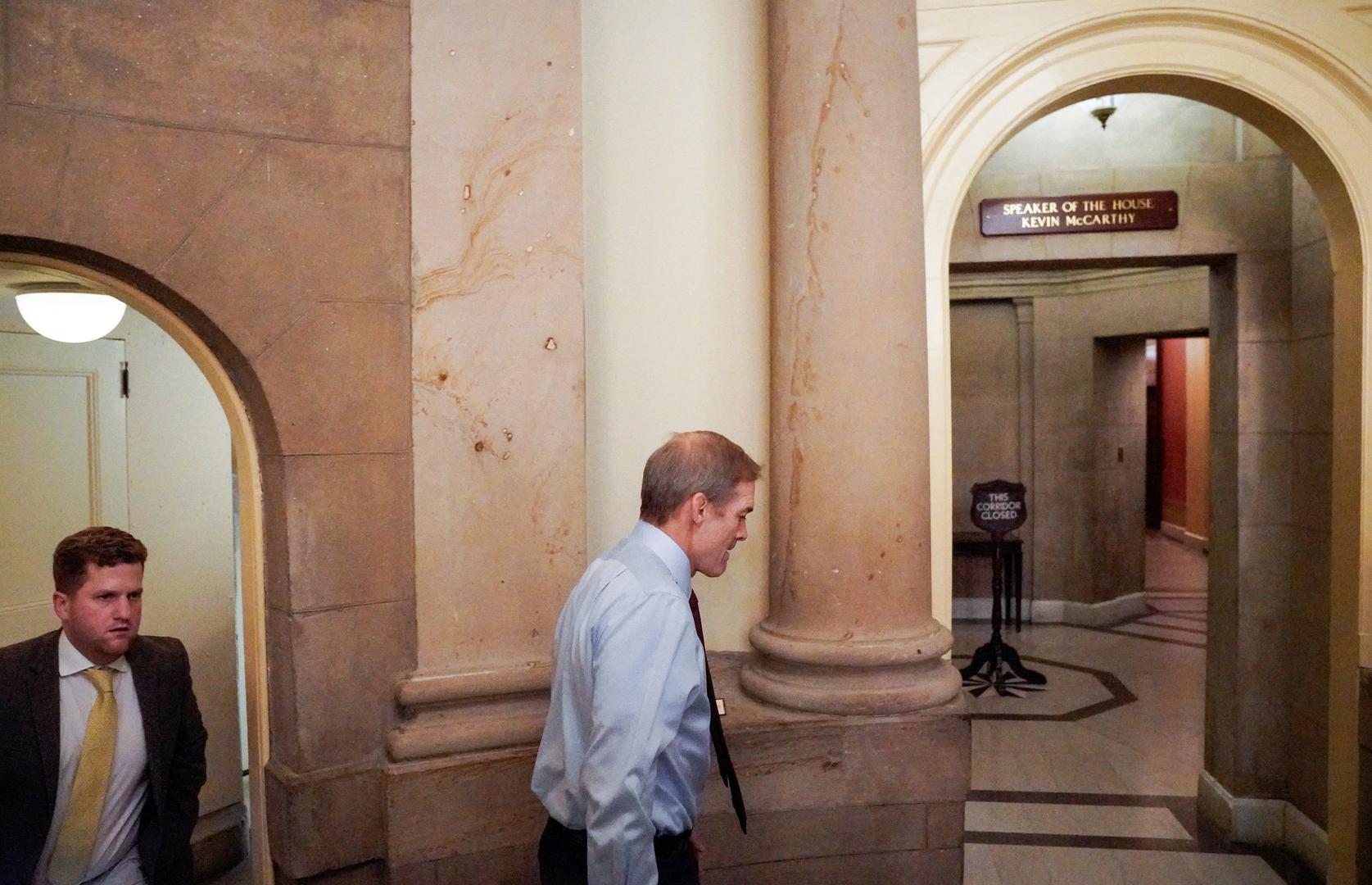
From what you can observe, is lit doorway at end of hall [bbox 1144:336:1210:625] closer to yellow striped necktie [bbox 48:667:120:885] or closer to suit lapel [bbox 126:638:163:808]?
Answer: suit lapel [bbox 126:638:163:808]

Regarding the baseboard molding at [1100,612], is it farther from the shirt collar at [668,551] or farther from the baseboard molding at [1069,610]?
the shirt collar at [668,551]

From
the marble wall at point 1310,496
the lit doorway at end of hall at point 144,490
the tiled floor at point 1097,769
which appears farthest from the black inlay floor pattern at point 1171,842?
the lit doorway at end of hall at point 144,490

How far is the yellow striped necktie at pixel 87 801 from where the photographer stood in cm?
223

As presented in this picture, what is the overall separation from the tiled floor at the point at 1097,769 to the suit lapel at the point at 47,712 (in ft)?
12.3

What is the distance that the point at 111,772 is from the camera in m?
2.30

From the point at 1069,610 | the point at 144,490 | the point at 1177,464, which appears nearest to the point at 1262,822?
the point at 1069,610

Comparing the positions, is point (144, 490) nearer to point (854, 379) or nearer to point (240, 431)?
point (240, 431)

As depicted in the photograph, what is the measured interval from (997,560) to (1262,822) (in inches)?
132

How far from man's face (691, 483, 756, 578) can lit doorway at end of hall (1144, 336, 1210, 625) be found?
449 inches

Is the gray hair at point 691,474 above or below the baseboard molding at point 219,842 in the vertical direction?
above

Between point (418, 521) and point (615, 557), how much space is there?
998 millimetres

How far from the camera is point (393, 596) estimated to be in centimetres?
280

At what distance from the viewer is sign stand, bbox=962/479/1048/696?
25.6 feet

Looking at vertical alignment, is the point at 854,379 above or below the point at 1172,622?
above
